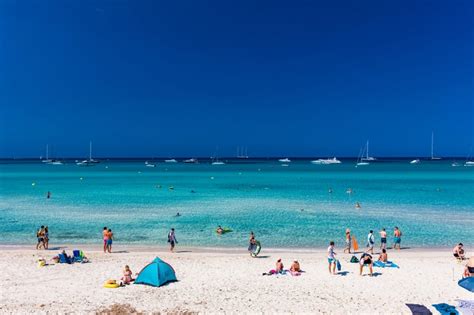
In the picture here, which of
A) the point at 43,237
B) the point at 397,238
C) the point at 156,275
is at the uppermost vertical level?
the point at 397,238

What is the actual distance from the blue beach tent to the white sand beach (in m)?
0.33

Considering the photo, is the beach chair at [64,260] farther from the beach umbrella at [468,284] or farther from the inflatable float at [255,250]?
the beach umbrella at [468,284]

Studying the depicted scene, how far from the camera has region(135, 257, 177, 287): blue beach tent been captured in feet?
51.7

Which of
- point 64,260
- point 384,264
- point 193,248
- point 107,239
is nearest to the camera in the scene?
point 384,264

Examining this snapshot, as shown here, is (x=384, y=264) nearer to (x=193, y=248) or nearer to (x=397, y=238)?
(x=397, y=238)

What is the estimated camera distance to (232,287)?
625 inches

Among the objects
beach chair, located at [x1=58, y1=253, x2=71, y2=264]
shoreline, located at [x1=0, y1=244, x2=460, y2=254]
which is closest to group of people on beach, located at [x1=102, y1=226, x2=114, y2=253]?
shoreline, located at [x1=0, y1=244, x2=460, y2=254]

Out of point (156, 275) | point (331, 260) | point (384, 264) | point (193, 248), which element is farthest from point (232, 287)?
point (193, 248)

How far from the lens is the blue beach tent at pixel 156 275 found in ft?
51.7

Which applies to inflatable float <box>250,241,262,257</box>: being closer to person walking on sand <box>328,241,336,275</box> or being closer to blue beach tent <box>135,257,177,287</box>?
person walking on sand <box>328,241,336,275</box>

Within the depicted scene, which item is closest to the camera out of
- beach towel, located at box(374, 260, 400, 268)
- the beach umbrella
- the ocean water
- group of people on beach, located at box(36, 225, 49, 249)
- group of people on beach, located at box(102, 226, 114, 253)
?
the beach umbrella

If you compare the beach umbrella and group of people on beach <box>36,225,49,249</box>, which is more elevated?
the beach umbrella

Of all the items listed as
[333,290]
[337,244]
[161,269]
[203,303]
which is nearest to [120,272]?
[161,269]

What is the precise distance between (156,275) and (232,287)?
3.07 meters
